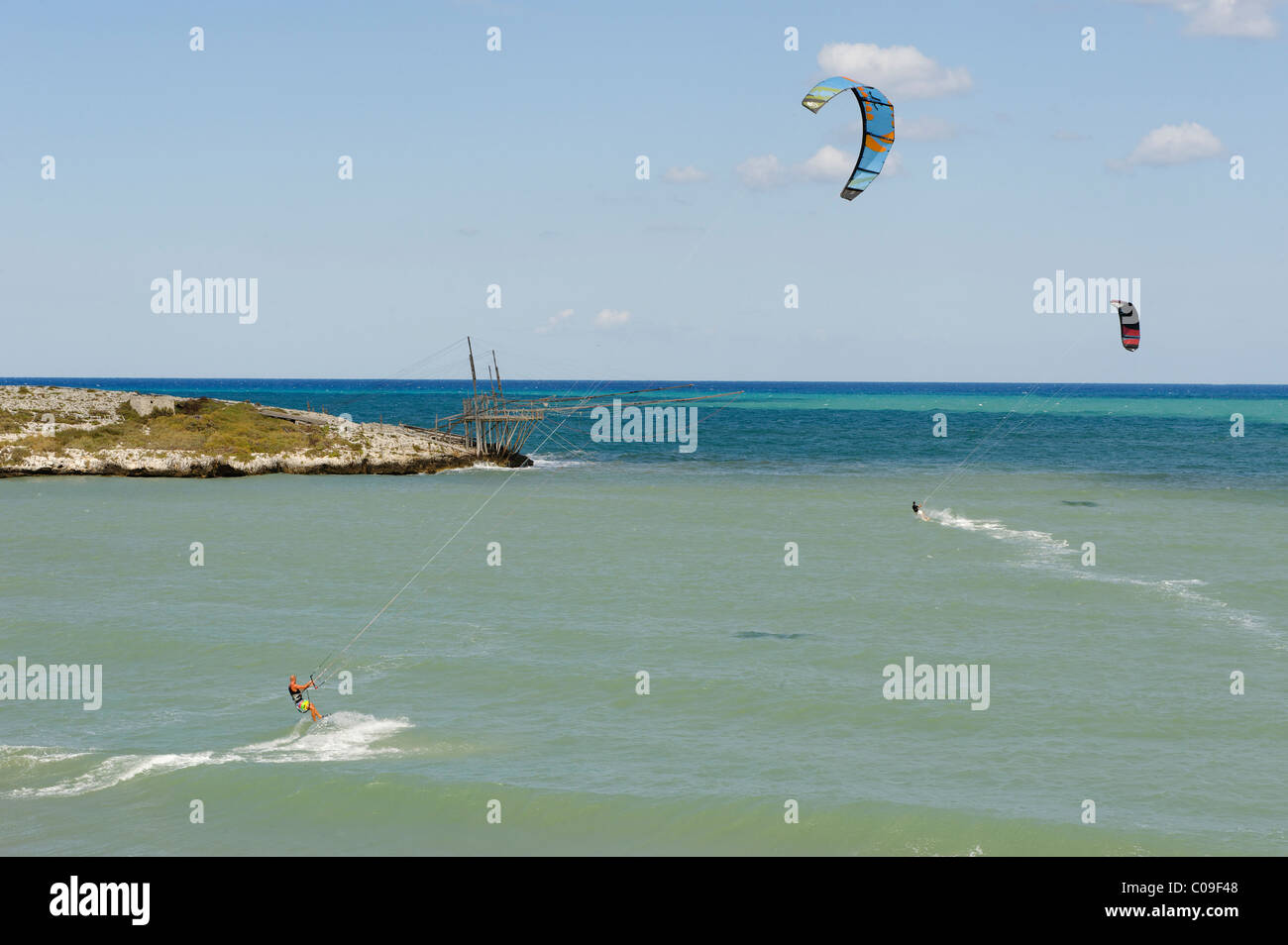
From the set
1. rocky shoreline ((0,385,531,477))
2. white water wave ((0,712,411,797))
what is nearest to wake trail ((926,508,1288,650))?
white water wave ((0,712,411,797))

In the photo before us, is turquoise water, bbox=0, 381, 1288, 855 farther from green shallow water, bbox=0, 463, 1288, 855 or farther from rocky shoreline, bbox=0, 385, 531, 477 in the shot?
rocky shoreline, bbox=0, 385, 531, 477

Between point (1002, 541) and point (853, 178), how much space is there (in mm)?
16351

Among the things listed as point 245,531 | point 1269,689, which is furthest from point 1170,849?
point 245,531

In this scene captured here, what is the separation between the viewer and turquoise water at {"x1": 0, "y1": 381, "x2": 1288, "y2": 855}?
15234 mm

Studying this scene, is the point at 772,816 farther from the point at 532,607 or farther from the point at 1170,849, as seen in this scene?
the point at 532,607

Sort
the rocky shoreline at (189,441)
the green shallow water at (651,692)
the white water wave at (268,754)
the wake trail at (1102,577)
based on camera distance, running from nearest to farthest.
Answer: the green shallow water at (651,692)
the white water wave at (268,754)
the wake trail at (1102,577)
the rocky shoreline at (189,441)

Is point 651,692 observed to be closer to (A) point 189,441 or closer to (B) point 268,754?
(B) point 268,754

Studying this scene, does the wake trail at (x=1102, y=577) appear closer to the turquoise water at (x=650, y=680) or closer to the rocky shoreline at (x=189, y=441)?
the turquoise water at (x=650, y=680)

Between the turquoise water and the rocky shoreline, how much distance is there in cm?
1102

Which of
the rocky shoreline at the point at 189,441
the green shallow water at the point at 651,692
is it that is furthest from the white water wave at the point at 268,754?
the rocky shoreline at the point at 189,441

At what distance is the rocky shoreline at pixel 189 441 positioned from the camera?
183 feet

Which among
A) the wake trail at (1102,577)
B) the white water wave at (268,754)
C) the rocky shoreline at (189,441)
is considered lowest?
the white water wave at (268,754)

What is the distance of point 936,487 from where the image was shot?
55062 millimetres

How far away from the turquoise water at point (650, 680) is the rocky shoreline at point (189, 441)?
36.1 feet
